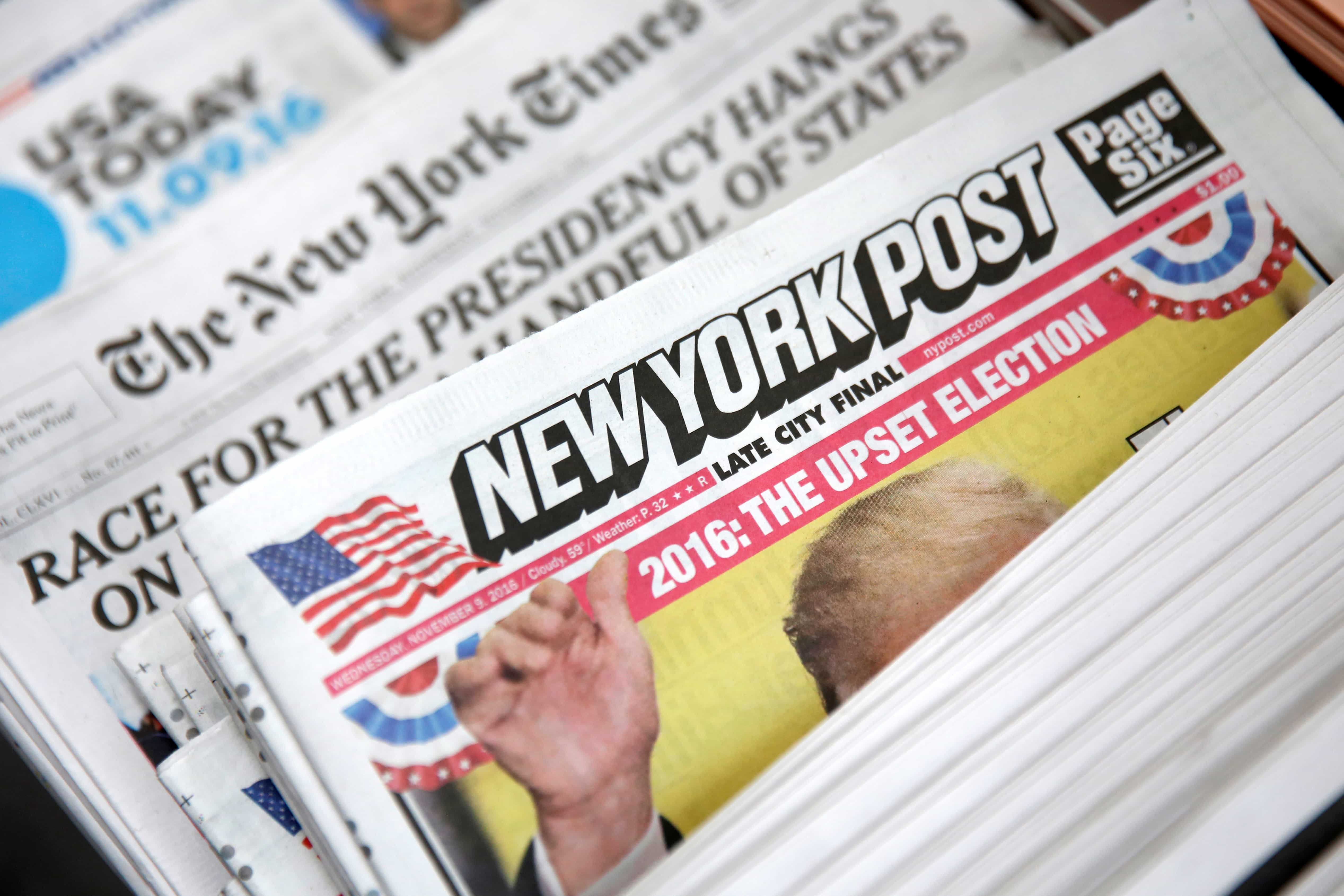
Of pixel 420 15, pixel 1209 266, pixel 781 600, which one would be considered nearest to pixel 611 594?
pixel 781 600

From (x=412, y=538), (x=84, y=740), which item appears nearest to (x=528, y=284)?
(x=412, y=538)

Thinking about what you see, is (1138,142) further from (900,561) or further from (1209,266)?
(900,561)

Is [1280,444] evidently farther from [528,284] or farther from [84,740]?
[84,740]

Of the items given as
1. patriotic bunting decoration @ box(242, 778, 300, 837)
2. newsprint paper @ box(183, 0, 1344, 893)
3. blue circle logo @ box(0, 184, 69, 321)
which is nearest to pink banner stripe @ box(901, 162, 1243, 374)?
newsprint paper @ box(183, 0, 1344, 893)

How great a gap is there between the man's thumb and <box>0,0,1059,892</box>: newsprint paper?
0.20 meters

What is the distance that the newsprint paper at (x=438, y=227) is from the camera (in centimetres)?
46

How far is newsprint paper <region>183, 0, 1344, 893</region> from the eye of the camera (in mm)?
317

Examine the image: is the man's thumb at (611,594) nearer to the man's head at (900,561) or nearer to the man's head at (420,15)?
the man's head at (900,561)

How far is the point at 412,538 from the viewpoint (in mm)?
332

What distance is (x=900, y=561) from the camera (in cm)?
34

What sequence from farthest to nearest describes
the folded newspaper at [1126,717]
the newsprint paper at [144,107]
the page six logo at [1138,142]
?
1. the newsprint paper at [144,107]
2. the page six logo at [1138,142]
3. the folded newspaper at [1126,717]

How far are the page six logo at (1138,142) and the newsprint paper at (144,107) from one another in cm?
44

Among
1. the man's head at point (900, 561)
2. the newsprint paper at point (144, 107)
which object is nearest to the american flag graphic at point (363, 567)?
the man's head at point (900, 561)

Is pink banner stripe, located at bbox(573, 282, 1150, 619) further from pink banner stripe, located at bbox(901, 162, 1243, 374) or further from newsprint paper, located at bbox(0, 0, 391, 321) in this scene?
newsprint paper, located at bbox(0, 0, 391, 321)
